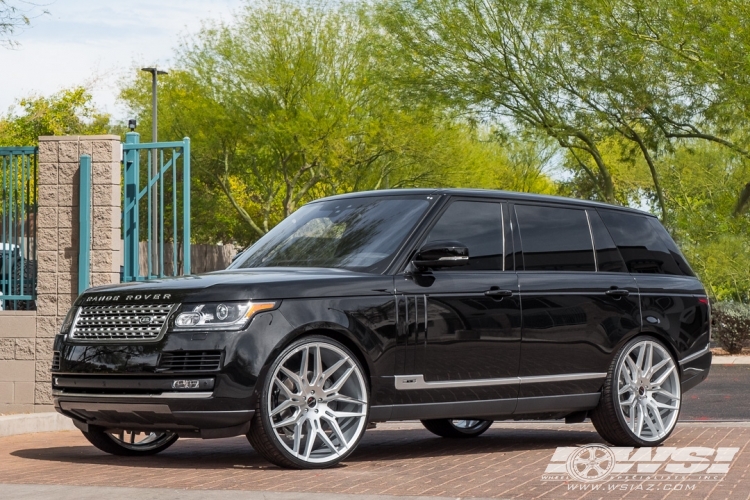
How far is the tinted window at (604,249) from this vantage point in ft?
33.8

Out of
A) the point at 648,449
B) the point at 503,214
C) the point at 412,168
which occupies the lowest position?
the point at 648,449

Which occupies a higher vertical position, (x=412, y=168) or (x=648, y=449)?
(x=412, y=168)

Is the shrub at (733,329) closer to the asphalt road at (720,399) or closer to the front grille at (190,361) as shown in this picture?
the asphalt road at (720,399)

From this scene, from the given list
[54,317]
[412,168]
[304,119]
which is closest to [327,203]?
[54,317]

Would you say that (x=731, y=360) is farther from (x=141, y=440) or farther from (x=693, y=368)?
(x=141, y=440)

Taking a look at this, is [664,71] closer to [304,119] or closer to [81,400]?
[304,119]

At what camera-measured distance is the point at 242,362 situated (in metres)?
7.95

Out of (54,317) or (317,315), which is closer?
(317,315)

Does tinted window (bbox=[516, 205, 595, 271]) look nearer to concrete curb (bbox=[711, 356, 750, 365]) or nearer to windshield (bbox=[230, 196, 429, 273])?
windshield (bbox=[230, 196, 429, 273])

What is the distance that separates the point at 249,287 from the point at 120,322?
0.96 metres

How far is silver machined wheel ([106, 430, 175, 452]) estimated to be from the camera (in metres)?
9.53

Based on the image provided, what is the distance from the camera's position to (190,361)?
8.00 meters

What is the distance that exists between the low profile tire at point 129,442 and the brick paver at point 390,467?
98 millimetres

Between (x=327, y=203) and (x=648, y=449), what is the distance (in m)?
3.08
